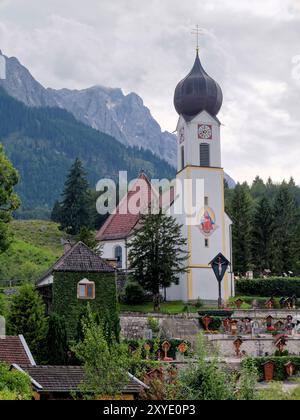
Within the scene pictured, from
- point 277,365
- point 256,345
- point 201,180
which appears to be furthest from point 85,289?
point 201,180

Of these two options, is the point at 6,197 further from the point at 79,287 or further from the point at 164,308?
the point at 164,308

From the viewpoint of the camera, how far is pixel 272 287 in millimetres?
54531

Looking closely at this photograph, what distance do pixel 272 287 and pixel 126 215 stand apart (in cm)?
1208

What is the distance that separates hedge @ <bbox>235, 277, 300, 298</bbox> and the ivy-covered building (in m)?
15.5

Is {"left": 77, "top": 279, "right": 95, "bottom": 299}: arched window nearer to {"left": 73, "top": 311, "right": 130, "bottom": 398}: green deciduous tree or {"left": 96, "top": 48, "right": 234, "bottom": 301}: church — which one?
{"left": 96, "top": 48, "right": 234, "bottom": 301}: church

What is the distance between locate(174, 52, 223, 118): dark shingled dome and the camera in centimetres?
5594

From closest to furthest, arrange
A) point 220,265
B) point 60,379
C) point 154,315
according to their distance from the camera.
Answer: point 60,379 < point 154,315 < point 220,265

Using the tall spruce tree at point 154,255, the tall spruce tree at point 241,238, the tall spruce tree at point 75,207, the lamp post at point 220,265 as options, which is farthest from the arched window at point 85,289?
the tall spruce tree at point 75,207

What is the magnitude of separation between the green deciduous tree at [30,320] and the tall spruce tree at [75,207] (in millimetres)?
43493

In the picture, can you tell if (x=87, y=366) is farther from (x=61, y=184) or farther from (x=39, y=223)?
(x=61, y=184)

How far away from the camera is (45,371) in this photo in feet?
89.7

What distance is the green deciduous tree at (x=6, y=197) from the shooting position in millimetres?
39969

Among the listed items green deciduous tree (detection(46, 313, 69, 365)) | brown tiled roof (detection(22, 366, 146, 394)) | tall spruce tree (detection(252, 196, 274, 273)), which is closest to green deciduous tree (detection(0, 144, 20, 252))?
green deciduous tree (detection(46, 313, 69, 365))
